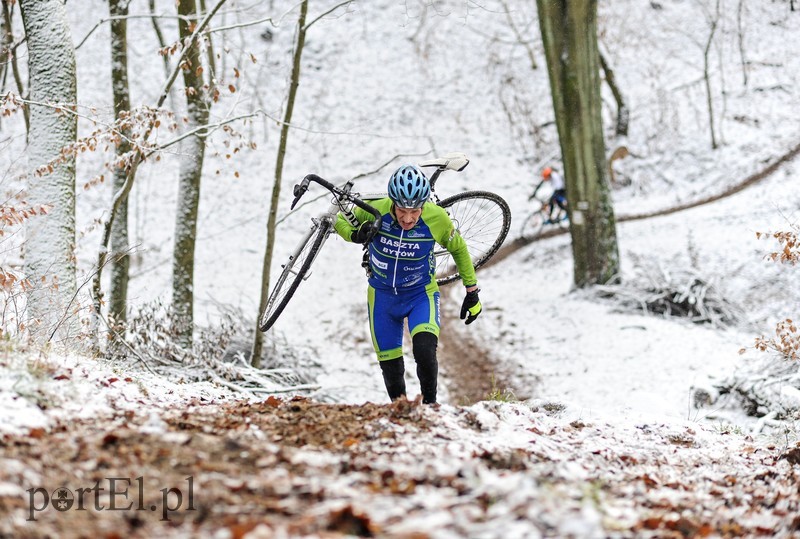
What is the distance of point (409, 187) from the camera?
5344mm

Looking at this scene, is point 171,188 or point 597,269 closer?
point 597,269

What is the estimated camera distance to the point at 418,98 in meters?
24.2

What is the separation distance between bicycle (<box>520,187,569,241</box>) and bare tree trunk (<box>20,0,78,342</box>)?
11896 mm

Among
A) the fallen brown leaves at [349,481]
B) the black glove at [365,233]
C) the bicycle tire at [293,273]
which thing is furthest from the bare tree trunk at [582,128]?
the fallen brown leaves at [349,481]

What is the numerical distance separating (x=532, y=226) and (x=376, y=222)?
12.8 m

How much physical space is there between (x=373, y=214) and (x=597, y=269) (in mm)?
8639

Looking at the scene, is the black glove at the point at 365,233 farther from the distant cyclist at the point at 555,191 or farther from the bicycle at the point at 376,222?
the distant cyclist at the point at 555,191

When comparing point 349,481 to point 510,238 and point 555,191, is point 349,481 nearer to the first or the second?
point 555,191

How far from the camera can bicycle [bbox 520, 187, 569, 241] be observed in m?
17.0

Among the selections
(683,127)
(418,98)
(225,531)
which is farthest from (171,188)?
(225,531)

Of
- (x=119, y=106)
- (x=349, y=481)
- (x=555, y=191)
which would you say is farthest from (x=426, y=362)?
(x=555, y=191)

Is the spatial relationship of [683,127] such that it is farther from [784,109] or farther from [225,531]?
[225,531]

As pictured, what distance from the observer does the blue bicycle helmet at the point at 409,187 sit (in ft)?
17.5

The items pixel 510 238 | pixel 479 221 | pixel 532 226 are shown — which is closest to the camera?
pixel 479 221
